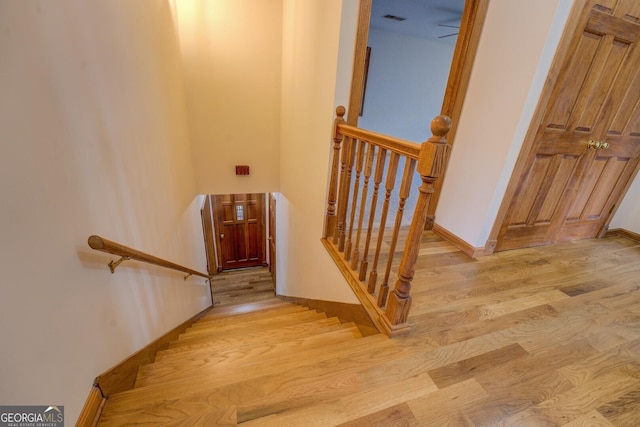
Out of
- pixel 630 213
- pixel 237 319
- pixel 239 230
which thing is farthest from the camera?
pixel 239 230

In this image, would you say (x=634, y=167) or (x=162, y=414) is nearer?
(x=162, y=414)

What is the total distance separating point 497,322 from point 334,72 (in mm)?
1799

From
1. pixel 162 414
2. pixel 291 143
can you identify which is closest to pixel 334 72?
pixel 291 143

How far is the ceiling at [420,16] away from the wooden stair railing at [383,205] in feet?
9.39

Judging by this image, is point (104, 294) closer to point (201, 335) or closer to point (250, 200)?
point (201, 335)

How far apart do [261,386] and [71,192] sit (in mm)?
994

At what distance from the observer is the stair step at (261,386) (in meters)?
0.98

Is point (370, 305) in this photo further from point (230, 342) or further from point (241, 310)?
point (241, 310)

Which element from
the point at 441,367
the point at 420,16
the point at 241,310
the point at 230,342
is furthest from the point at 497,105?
the point at 241,310

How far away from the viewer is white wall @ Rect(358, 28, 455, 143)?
4828 mm

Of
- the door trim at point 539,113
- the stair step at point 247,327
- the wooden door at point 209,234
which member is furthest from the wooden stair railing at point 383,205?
the wooden door at point 209,234

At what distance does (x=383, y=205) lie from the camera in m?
1.44

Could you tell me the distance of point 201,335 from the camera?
2.03 metres

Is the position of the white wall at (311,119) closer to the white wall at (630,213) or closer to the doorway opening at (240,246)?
the doorway opening at (240,246)
